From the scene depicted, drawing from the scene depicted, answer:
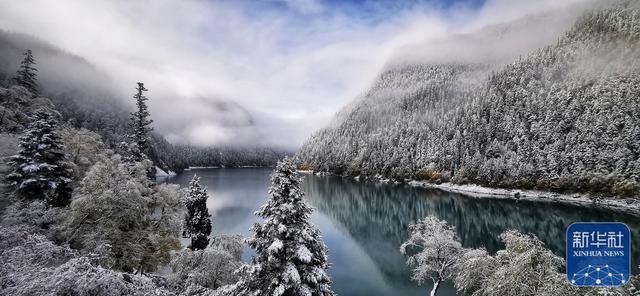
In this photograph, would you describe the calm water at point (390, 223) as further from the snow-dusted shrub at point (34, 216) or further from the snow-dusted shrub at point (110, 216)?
the snow-dusted shrub at point (34, 216)

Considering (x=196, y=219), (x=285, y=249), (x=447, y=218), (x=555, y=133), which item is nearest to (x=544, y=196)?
(x=555, y=133)

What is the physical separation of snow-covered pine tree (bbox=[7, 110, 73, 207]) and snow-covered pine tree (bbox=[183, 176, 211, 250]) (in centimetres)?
1797

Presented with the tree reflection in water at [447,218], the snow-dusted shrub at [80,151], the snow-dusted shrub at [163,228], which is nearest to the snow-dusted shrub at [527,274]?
the tree reflection in water at [447,218]

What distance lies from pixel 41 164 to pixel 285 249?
758 inches

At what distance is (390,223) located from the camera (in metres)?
71.2

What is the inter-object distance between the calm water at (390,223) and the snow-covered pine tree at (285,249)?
741 inches

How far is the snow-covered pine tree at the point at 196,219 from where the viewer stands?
40.7m

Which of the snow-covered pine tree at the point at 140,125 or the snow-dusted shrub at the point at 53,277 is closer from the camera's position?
the snow-dusted shrub at the point at 53,277

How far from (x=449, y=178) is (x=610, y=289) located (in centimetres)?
13865

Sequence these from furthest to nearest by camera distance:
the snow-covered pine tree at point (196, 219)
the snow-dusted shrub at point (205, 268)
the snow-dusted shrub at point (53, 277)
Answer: the snow-covered pine tree at point (196, 219)
the snow-dusted shrub at point (205, 268)
the snow-dusted shrub at point (53, 277)

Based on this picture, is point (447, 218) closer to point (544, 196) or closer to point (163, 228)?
point (544, 196)

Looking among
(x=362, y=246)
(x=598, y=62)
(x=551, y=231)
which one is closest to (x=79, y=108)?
(x=362, y=246)

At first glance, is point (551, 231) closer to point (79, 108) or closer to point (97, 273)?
point (97, 273)

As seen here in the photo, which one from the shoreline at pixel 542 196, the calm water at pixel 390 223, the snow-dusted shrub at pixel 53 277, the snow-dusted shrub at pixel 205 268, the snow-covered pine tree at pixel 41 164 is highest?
the snow-covered pine tree at pixel 41 164
